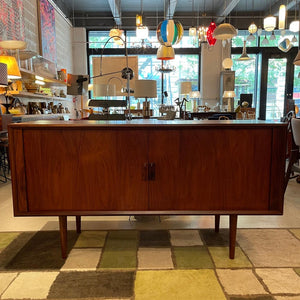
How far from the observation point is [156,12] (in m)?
8.52

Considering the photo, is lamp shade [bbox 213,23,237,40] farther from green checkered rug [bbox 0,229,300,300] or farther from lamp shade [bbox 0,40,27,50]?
green checkered rug [bbox 0,229,300,300]

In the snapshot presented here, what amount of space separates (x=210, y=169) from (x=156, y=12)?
8.31m

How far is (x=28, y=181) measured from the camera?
1563 millimetres

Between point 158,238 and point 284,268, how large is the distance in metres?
0.88

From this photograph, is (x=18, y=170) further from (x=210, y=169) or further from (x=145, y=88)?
(x=145, y=88)

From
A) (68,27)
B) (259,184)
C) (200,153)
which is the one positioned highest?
(68,27)

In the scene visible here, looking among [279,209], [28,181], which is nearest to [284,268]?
[279,209]

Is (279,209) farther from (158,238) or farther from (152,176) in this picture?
(158,238)

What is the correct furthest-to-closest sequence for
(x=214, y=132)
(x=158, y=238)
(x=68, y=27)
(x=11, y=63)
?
(x=68, y=27) → (x=11, y=63) → (x=158, y=238) → (x=214, y=132)

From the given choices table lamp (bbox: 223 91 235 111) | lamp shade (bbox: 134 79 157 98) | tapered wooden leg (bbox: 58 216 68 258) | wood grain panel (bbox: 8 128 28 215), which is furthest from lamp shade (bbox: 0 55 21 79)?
table lamp (bbox: 223 91 235 111)

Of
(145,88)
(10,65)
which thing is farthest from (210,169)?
(10,65)

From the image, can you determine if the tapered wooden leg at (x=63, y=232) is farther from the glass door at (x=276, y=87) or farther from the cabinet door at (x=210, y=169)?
the glass door at (x=276, y=87)

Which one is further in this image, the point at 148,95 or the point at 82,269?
the point at 148,95

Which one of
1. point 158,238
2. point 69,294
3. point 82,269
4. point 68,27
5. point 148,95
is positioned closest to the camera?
point 69,294
